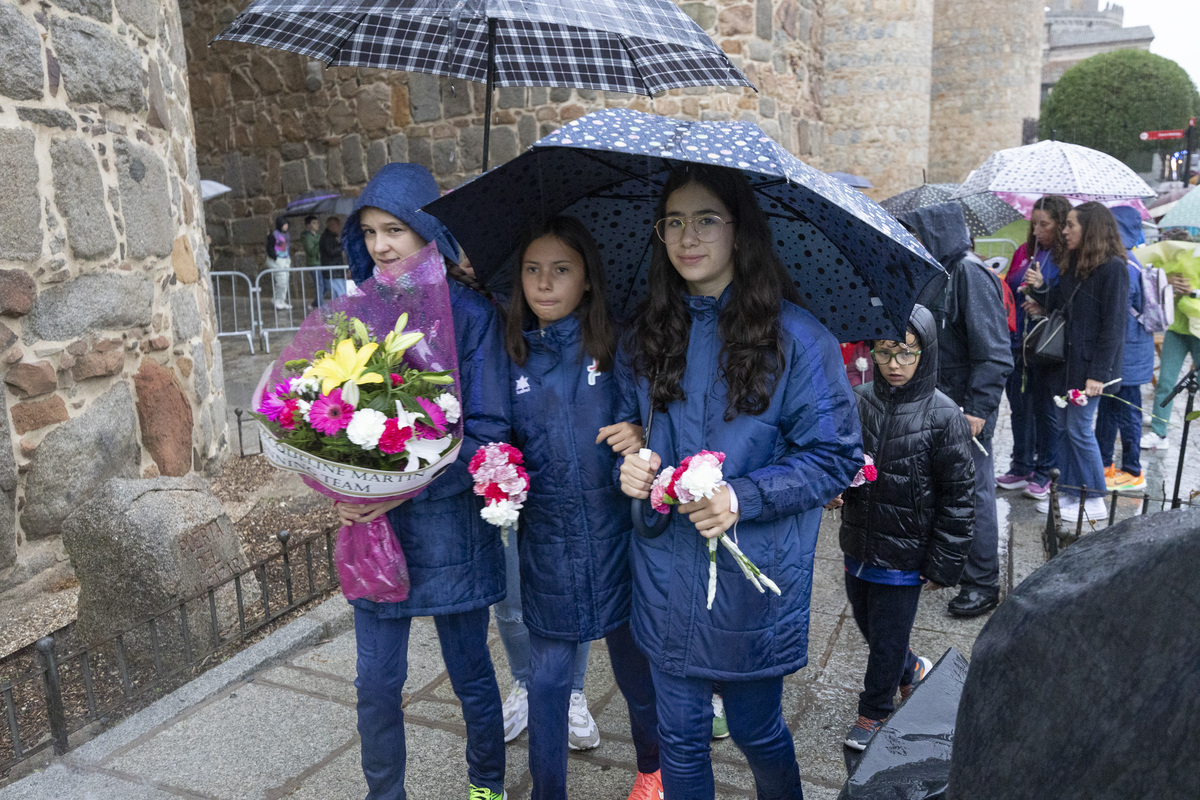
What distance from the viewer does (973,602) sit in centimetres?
398

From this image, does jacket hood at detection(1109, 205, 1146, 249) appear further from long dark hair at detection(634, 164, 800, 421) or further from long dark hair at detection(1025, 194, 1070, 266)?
long dark hair at detection(634, 164, 800, 421)

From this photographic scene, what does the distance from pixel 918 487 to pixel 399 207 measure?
1811 mm

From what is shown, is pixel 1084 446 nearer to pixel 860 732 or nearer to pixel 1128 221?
pixel 1128 221

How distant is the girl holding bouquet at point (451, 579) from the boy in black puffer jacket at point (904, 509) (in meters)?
1.18

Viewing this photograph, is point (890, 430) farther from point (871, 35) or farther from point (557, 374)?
point (871, 35)

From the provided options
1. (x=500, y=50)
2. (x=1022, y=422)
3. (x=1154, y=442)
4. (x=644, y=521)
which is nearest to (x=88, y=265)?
(x=500, y=50)

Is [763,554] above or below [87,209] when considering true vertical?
below

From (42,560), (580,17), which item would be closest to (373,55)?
(580,17)

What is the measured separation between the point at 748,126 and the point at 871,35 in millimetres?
12130

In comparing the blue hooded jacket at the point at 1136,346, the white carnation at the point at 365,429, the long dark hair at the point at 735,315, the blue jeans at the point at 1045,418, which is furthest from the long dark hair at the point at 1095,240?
the white carnation at the point at 365,429

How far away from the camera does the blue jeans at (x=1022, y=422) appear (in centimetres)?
609

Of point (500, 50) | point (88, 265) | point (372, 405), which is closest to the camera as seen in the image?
point (372, 405)

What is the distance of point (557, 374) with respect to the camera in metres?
2.47

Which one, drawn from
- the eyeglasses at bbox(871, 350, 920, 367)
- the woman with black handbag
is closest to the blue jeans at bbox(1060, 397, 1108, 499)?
the woman with black handbag
